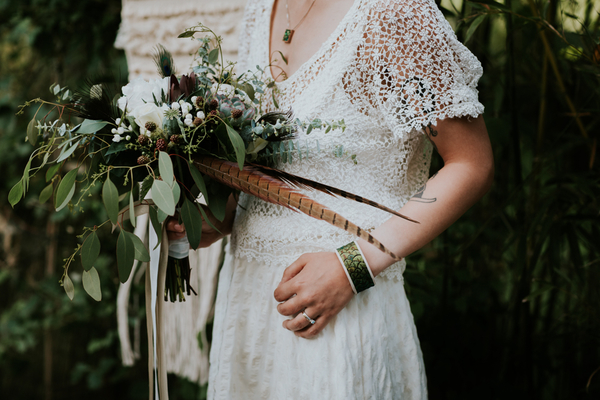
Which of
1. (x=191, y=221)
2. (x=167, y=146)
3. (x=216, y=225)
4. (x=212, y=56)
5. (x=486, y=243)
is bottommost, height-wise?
(x=486, y=243)

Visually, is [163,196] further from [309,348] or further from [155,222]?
[309,348]

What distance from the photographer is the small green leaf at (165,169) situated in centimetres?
60

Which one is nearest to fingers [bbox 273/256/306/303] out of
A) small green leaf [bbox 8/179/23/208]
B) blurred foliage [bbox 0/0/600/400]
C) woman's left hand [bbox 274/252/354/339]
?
woman's left hand [bbox 274/252/354/339]

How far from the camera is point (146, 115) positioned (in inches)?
26.1

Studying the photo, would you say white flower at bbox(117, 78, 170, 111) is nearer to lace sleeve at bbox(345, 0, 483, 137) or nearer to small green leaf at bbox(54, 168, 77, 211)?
small green leaf at bbox(54, 168, 77, 211)

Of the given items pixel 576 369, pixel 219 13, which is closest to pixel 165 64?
pixel 219 13

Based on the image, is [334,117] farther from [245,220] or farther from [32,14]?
[32,14]

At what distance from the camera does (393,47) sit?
68 cm

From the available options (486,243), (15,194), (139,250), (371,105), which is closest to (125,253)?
(139,250)

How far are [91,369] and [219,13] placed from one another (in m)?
1.61

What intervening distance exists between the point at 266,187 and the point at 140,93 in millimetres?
257

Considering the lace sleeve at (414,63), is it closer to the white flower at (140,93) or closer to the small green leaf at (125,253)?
the white flower at (140,93)

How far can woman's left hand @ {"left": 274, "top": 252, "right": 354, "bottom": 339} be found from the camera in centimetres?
68

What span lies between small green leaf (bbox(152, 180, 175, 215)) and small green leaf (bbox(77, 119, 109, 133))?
150 mm
